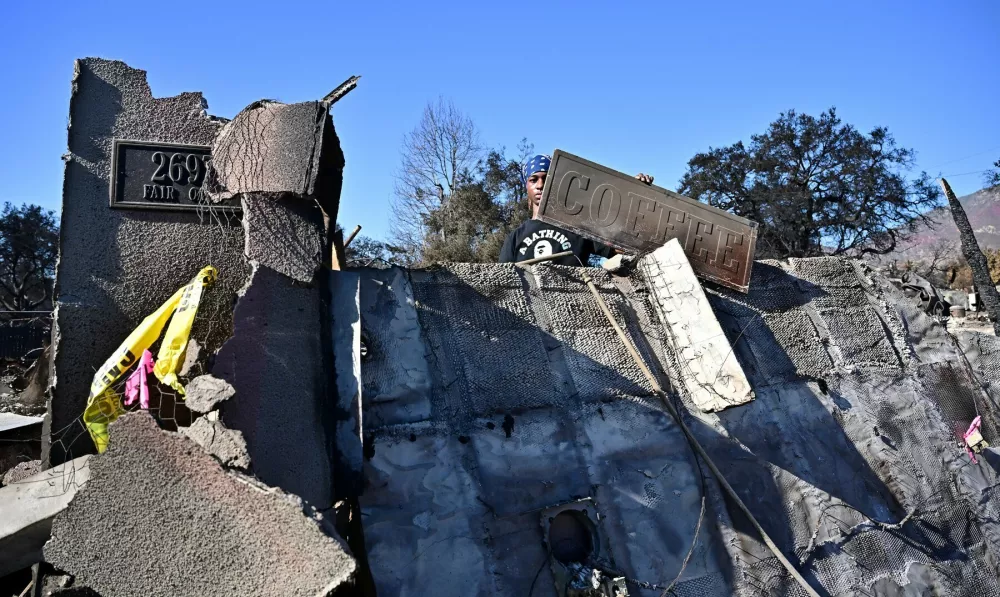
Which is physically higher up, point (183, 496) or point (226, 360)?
point (226, 360)

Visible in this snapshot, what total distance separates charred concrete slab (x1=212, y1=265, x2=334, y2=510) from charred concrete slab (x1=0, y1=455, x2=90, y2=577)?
30.6 inches

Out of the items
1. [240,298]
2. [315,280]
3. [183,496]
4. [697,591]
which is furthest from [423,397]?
[697,591]

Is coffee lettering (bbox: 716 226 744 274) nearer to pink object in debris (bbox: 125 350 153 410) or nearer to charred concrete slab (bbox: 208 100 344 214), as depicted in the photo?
charred concrete slab (bbox: 208 100 344 214)

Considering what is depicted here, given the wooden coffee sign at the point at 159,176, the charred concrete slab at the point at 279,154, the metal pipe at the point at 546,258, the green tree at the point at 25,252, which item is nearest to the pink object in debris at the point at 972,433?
the metal pipe at the point at 546,258

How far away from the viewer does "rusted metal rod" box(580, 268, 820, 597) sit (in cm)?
363

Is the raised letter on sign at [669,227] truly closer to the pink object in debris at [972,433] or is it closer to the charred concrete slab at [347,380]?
the charred concrete slab at [347,380]

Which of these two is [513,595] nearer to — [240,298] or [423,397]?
[423,397]

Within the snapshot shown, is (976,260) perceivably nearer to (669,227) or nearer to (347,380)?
(669,227)

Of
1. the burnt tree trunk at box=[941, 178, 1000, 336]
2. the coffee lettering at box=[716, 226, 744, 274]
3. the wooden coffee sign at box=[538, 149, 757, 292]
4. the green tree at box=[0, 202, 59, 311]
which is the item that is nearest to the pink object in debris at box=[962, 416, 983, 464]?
the burnt tree trunk at box=[941, 178, 1000, 336]

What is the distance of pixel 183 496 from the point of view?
2549mm

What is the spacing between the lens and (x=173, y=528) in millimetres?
2568

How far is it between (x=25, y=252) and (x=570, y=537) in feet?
78.5

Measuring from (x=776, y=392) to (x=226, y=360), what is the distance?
3272 mm

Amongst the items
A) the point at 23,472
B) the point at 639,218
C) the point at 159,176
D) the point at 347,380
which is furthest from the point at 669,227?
the point at 23,472
